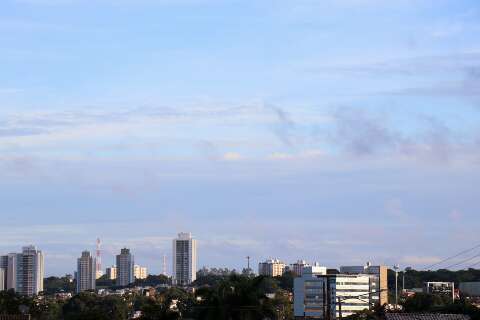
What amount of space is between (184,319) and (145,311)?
238 inches

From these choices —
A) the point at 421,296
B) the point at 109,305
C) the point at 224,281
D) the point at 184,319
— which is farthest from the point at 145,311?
the point at 109,305

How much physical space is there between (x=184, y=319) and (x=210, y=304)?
1833cm

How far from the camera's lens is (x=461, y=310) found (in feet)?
380

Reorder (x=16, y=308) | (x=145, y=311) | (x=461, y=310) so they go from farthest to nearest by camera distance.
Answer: (x=16, y=308) → (x=461, y=310) → (x=145, y=311)

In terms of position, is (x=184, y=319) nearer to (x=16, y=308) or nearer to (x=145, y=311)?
(x=145, y=311)

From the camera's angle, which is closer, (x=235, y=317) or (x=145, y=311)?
(x=235, y=317)

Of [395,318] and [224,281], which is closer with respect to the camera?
[395,318]

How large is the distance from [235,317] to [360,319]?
43113 mm

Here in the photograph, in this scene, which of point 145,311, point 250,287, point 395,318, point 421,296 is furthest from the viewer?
point 421,296

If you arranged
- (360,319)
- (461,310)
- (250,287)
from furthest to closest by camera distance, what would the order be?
(360,319) < (461,310) < (250,287)

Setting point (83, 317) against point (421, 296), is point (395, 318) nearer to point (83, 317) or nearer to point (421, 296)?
point (83, 317)

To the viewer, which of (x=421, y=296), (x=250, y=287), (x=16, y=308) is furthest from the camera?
(x=421, y=296)

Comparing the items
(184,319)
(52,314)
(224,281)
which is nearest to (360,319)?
(184,319)

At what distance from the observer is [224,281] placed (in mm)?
90875
